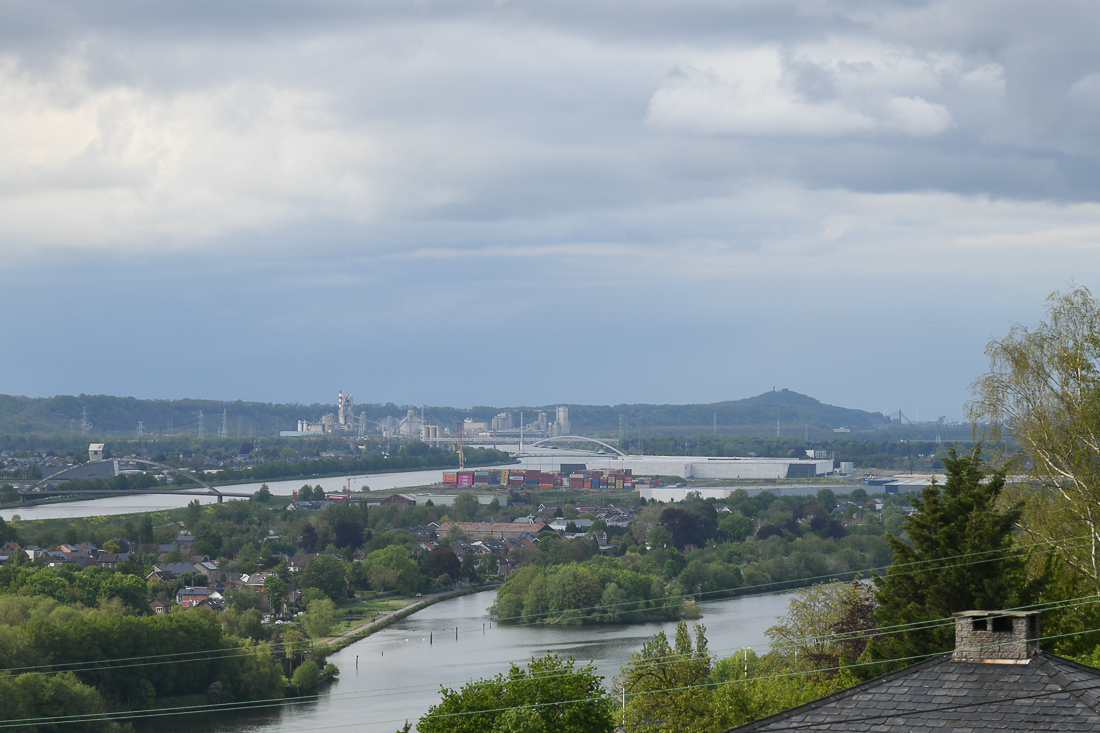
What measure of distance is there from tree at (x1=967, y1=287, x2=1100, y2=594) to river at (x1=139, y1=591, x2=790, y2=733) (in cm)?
1005

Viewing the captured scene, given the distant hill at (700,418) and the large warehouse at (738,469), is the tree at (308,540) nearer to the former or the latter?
the large warehouse at (738,469)

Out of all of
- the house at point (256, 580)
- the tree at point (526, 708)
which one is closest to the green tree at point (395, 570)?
the house at point (256, 580)

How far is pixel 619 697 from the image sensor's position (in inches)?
589

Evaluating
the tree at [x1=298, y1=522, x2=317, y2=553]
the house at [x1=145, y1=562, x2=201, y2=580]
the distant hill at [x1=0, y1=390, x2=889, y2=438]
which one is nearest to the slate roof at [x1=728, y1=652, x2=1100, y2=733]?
the house at [x1=145, y1=562, x2=201, y2=580]

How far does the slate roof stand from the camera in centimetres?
380

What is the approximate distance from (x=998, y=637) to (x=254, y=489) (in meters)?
76.2

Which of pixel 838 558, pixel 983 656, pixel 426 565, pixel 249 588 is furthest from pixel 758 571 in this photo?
pixel 983 656

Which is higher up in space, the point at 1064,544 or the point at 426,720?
the point at 1064,544

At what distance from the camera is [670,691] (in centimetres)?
1305

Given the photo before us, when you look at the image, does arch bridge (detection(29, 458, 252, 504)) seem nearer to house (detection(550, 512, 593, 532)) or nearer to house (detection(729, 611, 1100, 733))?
house (detection(550, 512, 593, 532))

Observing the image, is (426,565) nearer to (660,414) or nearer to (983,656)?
(983,656)

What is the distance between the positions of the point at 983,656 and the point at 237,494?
65.9 m

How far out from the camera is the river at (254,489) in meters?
58.6

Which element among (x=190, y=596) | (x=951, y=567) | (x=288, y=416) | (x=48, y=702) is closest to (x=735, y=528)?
(x=190, y=596)
